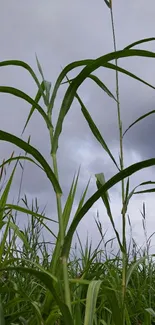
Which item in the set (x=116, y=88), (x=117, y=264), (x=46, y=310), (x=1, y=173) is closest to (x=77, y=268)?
(x=117, y=264)

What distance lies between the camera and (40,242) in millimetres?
2027

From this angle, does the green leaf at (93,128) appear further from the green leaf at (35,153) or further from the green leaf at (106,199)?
the green leaf at (35,153)

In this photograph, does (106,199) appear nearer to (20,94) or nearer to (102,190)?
(102,190)

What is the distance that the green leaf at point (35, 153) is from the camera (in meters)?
0.80

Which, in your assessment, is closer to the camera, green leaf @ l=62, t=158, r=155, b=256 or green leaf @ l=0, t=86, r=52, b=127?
green leaf @ l=62, t=158, r=155, b=256

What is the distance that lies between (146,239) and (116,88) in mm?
1172

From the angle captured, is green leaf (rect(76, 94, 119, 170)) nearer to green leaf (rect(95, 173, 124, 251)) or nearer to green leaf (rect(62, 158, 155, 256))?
green leaf (rect(95, 173, 124, 251))

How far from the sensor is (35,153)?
0.81 metres

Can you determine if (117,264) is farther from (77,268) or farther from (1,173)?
(1,173)

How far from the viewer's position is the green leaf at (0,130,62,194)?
0.80m

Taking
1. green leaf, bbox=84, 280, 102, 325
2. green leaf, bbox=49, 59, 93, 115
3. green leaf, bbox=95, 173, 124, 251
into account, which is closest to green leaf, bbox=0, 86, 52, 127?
green leaf, bbox=49, 59, 93, 115

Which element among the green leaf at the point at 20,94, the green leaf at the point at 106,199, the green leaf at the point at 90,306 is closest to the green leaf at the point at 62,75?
the green leaf at the point at 20,94

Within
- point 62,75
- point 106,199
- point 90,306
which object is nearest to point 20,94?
point 62,75

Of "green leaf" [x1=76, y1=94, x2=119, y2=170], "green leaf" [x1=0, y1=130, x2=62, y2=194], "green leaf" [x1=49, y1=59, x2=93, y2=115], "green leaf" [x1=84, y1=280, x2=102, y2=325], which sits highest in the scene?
"green leaf" [x1=49, y1=59, x2=93, y2=115]
